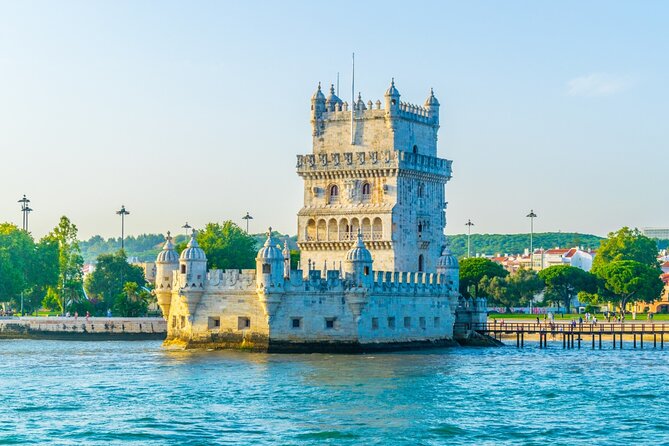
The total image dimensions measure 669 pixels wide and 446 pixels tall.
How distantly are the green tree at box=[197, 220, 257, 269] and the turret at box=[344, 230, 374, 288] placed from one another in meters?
35.5

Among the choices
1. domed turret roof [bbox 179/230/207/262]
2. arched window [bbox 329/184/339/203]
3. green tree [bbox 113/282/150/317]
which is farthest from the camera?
green tree [bbox 113/282/150/317]

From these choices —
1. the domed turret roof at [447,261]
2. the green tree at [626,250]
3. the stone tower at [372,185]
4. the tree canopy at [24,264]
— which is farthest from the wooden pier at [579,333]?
the green tree at [626,250]

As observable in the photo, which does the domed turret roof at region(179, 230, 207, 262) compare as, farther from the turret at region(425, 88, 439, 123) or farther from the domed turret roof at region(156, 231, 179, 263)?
the turret at region(425, 88, 439, 123)

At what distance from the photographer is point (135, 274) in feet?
488

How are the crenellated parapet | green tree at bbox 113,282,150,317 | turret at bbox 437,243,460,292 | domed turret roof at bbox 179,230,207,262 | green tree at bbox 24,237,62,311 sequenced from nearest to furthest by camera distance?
domed turret roof at bbox 179,230,207,262, the crenellated parapet, turret at bbox 437,243,460,292, green tree at bbox 113,282,150,317, green tree at bbox 24,237,62,311

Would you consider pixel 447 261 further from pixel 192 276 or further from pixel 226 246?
pixel 226 246

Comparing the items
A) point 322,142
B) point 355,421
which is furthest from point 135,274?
point 355,421

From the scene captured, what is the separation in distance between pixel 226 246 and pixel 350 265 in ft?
135

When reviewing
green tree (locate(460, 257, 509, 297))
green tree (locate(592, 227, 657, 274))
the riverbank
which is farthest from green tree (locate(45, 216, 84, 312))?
green tree (locate(592, 227, 657, 274))

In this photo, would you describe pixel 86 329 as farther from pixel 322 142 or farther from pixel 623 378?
pixel 623 378

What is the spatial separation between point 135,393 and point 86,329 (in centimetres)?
4409

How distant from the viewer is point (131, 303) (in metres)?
120

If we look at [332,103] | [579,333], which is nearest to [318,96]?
[332,103]

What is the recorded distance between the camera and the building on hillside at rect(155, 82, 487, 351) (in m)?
82.8
